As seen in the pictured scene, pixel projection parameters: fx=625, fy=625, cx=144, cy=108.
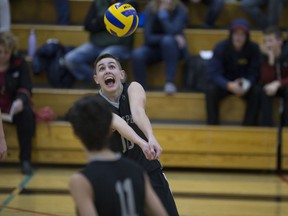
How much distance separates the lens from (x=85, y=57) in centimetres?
750

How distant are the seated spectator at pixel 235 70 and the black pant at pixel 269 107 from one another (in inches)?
3.5

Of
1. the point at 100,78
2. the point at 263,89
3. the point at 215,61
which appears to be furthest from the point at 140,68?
the point at 100,78

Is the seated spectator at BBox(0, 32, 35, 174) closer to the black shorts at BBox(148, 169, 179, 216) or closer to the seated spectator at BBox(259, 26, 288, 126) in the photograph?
the seated spectator at BBox(259, 26, 288, 126)

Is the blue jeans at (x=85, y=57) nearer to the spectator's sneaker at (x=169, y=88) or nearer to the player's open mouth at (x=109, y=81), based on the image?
the spectator's sneaker at (x=169, y=88)

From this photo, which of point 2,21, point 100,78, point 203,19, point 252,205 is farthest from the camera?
point 203,19

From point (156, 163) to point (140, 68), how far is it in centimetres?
361

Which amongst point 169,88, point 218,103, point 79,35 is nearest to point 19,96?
point 79,35

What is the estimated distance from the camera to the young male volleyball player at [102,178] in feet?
7.60

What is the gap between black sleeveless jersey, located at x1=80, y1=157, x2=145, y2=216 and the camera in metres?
2.34

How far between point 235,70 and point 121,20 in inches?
110

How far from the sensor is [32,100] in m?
7.39

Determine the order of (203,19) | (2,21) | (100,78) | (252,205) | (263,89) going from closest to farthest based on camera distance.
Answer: (100,78)
(252,205)
(263,89)
(2,21)
(203,19)

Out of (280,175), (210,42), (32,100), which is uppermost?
(210,42)

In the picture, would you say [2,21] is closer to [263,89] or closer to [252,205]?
[263,89]
